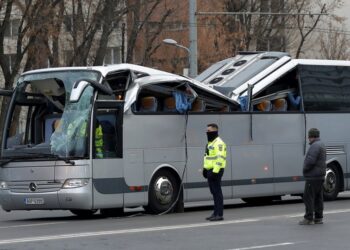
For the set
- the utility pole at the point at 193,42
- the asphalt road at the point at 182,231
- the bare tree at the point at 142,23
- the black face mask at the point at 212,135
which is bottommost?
the asphalt road at the point at 182,231

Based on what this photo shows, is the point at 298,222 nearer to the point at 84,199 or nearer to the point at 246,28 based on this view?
the point at 84,199

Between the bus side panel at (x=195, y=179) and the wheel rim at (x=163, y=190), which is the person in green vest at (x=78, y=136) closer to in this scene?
the wheel rim at (x=163, y=190)

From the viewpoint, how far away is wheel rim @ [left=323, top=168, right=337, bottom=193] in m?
23.7

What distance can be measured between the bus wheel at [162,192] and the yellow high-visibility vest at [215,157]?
199 centimetres

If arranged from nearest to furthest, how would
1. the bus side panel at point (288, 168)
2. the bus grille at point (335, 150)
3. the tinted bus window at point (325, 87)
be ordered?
the bus side panel at point (288, 168) → the tinted bus window at point (325, 87) → the bus grille at point (335, 150)

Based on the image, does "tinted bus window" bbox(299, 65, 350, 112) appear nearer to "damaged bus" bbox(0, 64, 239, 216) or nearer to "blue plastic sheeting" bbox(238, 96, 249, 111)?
"blue plastic sheeting" bbox(238, 96, 249, 111)

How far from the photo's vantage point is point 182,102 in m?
20.5

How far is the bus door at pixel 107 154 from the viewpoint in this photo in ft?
61.5

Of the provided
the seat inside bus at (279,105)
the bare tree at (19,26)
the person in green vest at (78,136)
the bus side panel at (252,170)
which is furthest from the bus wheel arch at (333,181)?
the bare tree at (19,26)

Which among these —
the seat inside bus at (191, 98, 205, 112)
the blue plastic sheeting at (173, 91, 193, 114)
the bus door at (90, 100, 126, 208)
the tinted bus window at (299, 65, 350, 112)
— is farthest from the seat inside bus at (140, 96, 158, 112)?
the tinted bus window at (299, 65, 350, 112)

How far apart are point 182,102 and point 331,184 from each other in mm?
5316

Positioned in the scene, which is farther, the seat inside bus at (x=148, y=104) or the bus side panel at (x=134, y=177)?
the seat inside bus at (x=148, y=104)

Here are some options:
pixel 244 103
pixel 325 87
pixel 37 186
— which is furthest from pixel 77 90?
pixel 325 87

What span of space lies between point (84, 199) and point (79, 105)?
1809 millimetres
